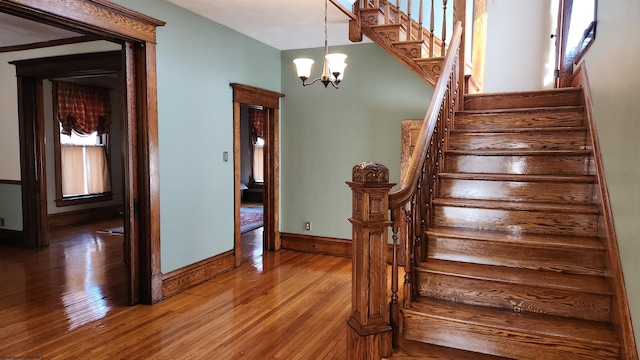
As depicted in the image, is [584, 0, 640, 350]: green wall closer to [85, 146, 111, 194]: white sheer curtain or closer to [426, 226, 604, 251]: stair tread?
[426, 226, 604, 251]: stair tread

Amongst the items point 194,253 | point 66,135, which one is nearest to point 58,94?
point 66,135

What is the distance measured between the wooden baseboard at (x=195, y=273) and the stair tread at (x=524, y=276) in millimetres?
2309

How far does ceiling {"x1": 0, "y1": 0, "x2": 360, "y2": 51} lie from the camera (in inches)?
145

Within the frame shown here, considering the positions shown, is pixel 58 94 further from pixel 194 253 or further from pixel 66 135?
pixel 194 253

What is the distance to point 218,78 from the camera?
422 centimetres

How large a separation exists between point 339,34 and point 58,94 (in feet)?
15.7

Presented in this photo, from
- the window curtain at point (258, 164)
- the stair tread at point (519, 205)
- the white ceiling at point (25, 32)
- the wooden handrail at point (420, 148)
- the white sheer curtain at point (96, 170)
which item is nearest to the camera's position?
the wooden handrail at point (420, 148)

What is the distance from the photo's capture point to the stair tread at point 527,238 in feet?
7.70

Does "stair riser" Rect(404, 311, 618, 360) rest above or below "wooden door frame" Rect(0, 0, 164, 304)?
below

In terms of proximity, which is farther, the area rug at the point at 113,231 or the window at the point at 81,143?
the window at the point at 81,143

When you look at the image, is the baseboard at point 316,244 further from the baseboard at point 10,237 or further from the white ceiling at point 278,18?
the baseboard at point 10,237

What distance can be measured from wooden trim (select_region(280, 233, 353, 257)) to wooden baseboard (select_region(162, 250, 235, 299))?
1013 mm

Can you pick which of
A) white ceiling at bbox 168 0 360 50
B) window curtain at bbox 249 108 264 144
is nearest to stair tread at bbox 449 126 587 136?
white ceiling at bbox 168 0 360 50

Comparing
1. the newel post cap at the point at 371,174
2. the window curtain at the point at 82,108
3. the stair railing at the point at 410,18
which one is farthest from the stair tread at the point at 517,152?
the window curtain at the point at 82,108
